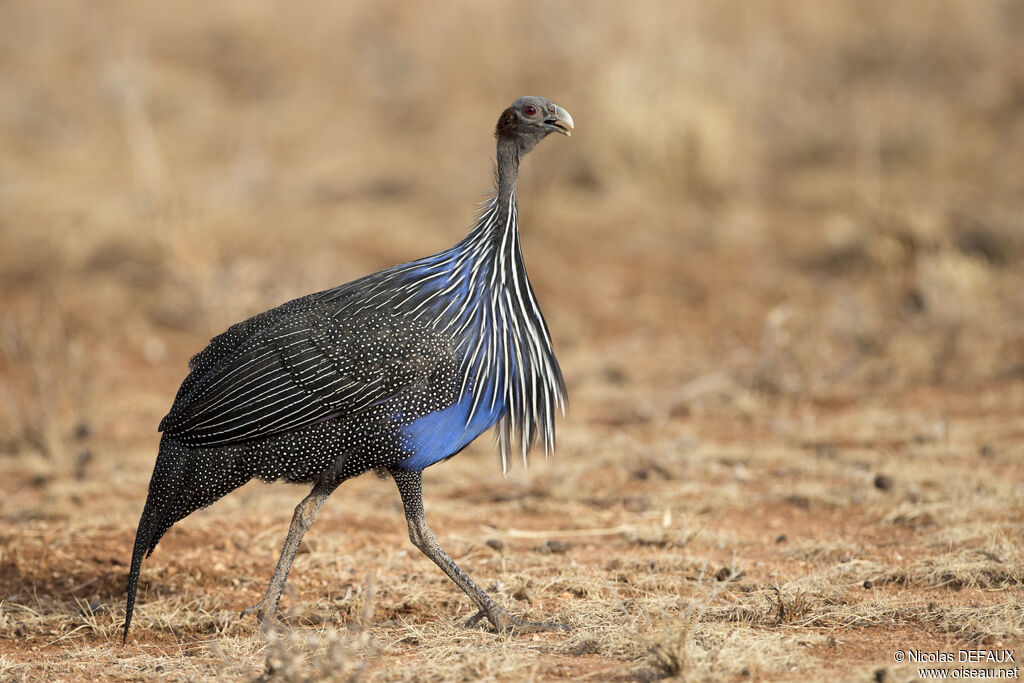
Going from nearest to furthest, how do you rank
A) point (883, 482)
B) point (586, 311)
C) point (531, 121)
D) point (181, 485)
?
point (181, 485) → point (531, 121) → point (883, 482) → point (586, 311)

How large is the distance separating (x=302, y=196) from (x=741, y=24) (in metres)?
6.35

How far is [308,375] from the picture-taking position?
367cm

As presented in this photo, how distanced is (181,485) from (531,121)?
1.69 m

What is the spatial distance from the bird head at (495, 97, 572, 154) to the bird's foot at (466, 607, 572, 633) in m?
1.57

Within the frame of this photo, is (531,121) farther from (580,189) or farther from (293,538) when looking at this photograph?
(580,189)

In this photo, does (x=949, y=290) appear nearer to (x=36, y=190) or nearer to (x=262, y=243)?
(x=262, y=243)

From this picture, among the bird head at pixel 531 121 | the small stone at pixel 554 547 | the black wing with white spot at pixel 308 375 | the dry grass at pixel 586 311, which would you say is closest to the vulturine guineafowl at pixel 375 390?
the black wing with white spot at pixel 308 375

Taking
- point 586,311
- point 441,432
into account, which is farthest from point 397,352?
point 586,311

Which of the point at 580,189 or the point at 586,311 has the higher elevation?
the point at 580,189

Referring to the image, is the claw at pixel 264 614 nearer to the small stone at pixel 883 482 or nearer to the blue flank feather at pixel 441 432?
the blue flank feather at pixel 441 432

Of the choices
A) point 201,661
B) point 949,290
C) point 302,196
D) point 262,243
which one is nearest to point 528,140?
point 201,661

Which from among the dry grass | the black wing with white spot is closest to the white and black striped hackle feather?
the black wing with white spot

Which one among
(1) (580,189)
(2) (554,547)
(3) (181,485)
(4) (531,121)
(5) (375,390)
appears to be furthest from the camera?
(1) (580,189)

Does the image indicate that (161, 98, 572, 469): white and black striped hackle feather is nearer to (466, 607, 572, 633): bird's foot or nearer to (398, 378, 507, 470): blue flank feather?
(398, 378, 507, 470): blue flank feather
